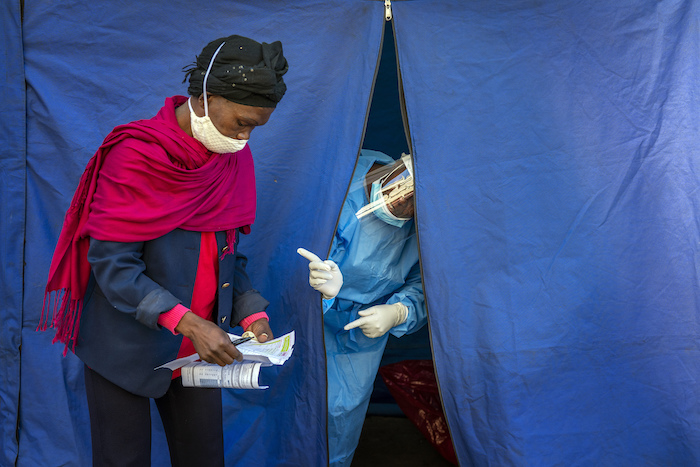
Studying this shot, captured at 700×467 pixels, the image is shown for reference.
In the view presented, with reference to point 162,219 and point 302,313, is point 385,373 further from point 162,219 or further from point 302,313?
point 162,219

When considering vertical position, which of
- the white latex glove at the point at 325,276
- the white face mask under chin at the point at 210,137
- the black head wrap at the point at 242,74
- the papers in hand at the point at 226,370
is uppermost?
the black head wrap at the point at 242,74

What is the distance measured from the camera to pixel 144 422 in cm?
154

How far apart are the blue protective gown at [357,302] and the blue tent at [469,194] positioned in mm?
101

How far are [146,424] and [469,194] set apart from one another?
116 cm

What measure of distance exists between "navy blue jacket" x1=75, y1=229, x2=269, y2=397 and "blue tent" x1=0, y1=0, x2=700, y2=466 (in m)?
0.65

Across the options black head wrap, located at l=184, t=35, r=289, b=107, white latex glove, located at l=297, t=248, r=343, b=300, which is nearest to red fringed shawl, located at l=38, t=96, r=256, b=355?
black head wrap, located at l=184, t=35, r=289, b=107

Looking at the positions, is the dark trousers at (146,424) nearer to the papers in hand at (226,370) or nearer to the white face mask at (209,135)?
the papers in hand at (226,370)

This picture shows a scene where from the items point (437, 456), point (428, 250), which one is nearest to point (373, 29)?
point (428, 250)

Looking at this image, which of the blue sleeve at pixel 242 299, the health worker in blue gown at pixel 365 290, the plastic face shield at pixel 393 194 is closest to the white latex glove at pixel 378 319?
the health worker in blue gown at pixel 365 290

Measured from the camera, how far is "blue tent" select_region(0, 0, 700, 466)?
6.64 ft

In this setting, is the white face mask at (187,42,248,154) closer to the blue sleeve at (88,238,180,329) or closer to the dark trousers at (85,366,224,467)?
the blue sleeve at (88,238,180,329)

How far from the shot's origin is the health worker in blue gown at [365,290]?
7.22 feet

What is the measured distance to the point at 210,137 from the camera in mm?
1521

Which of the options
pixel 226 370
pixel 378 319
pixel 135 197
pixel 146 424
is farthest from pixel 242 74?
pixel 378 319
